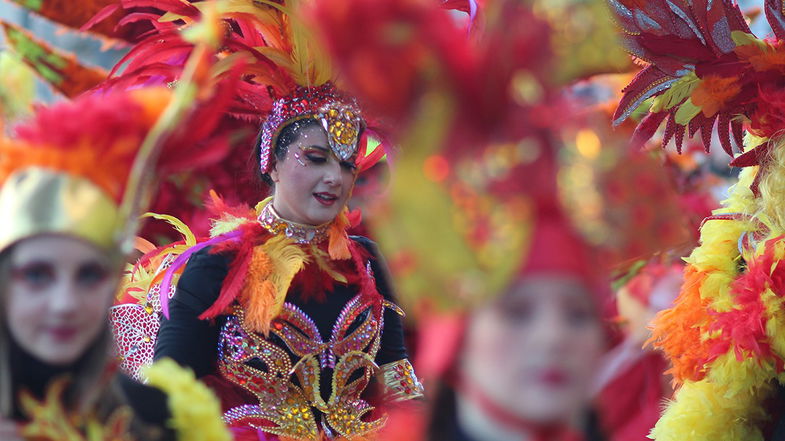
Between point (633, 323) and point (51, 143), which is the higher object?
point (51, 143)

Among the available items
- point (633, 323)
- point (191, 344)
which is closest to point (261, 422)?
point (191, 344)

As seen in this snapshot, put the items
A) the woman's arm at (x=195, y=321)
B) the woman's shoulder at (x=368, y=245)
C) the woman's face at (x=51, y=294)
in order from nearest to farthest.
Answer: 1. the woman's face at (x=51, y=294)
2. the woman's arm at (x=195, y=321)
3. the woman's shoulder at (x=368, y=245)

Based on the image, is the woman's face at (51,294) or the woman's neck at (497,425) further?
the woman's face at (51,294)

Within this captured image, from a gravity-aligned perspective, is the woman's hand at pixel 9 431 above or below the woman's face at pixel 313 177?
below

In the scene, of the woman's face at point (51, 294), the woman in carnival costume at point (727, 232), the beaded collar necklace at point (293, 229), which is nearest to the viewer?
the woman's face at point (51, 294)

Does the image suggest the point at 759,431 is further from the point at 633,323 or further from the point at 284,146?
the point at 633,323

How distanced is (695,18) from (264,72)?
1373mm

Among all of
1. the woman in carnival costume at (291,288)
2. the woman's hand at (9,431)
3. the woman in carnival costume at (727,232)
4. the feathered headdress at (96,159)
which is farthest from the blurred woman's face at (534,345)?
the woman in carnival costume at (727,232)

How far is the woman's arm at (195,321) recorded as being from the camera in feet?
11.0

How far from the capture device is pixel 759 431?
3.57 metres

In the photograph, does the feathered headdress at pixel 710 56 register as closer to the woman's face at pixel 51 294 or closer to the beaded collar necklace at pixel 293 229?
the beaded collar necklace at pixel 293 229

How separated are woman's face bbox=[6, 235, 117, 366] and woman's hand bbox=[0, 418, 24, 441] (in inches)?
4.8

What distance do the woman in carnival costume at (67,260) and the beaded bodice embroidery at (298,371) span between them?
137 centimetres

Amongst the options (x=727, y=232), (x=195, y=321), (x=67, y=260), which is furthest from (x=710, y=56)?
(x=67, y=260)
